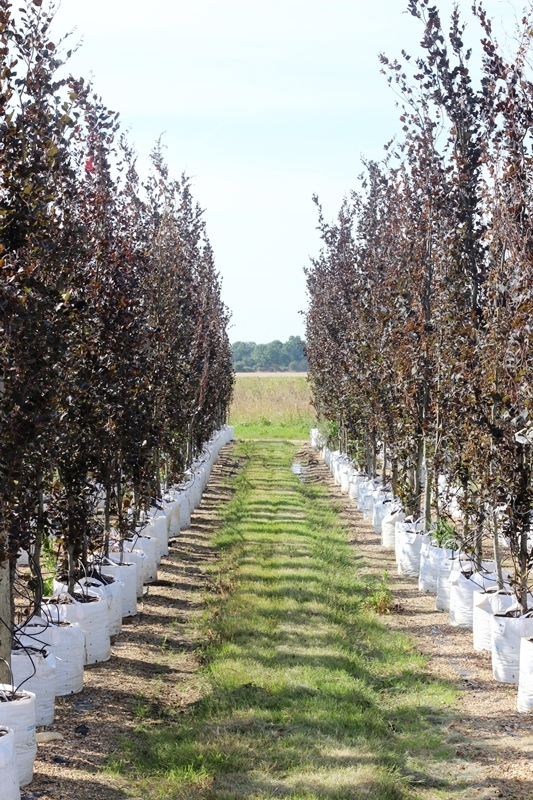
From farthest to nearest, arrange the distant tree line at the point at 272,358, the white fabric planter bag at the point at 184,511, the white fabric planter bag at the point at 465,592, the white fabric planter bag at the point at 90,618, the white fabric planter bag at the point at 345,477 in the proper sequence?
the distant tree line at the point at 272,358, the white fabric planter bag at the point at 345,477, the white fabric planter bag at the point at 184,511, the white fabric planter bag at the point at 465,592, the white fabric planter bag at the point at 90,618

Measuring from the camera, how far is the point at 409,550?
11.7m

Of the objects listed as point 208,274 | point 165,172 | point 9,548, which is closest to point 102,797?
point 9,548

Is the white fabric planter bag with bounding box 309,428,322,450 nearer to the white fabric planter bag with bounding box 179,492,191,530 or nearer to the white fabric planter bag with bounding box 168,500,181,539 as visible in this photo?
the white fabric planter bag with bounding box 179,492,191,530

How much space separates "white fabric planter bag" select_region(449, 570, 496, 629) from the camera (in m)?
9.07

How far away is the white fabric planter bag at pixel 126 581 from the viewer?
934 centimetres

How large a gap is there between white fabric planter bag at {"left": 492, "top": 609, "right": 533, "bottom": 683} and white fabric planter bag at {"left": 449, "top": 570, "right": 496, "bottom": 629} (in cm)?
147

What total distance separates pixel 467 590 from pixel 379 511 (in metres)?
5.98

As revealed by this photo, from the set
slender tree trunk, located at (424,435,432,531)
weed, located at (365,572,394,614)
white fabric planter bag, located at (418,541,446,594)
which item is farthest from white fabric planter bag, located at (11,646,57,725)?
slender tree trunk, located at (424,435,432,531)

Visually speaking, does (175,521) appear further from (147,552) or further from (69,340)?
(69,340)

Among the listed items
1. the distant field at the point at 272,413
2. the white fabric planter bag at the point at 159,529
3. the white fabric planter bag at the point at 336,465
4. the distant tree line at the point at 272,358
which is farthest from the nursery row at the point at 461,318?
the distant tree line at the point at 272,358

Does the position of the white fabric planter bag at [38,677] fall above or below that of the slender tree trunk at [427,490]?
below

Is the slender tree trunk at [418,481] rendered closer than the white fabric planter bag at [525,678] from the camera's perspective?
No

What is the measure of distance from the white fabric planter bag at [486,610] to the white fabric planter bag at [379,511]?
20.8 feet

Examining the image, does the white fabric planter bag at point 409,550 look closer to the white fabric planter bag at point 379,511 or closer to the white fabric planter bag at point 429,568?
the white fabric planter bag at point 429,568
